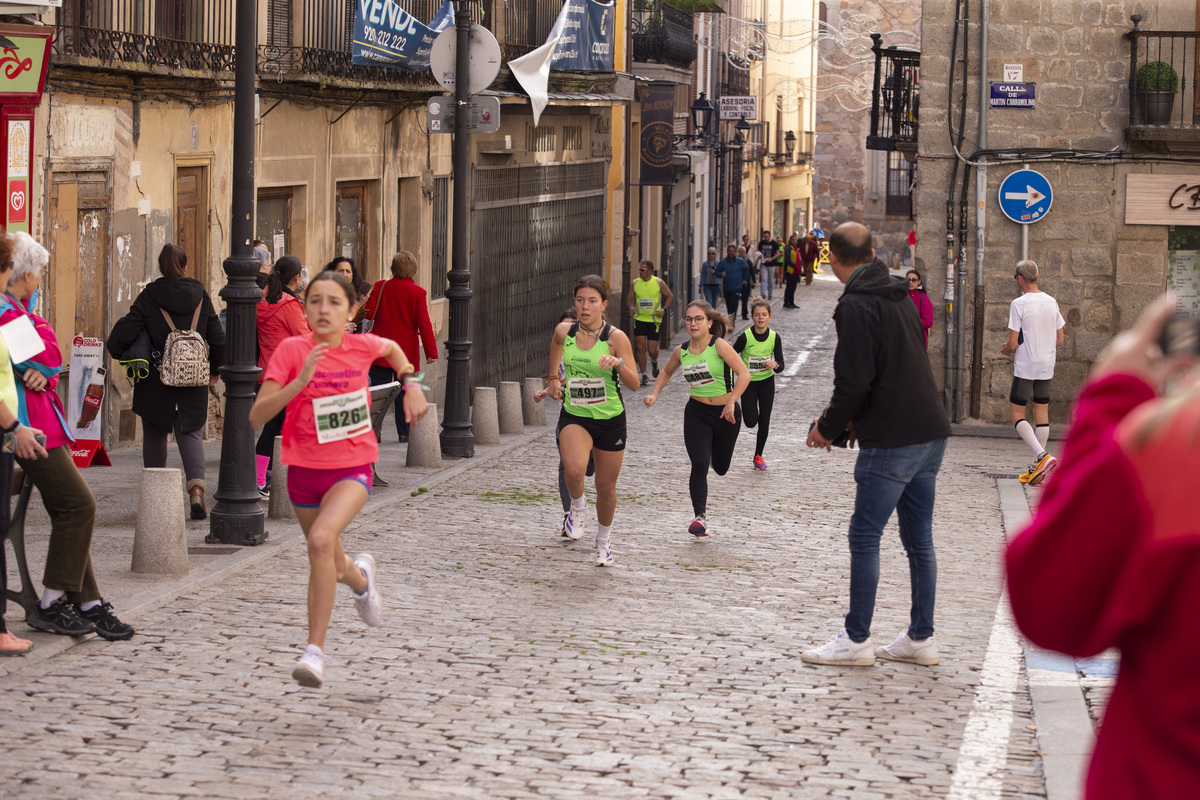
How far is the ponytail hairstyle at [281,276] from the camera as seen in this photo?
11023 millimetres

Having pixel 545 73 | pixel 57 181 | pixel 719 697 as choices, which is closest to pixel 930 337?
pixel 545 73

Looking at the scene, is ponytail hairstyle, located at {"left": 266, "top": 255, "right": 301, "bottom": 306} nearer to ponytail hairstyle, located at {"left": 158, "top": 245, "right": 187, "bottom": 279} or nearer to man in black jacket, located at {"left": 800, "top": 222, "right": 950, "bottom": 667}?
ponytail hairstyle, located at {"left": 158, "top": 245, "right": 187, "bottom": 279}

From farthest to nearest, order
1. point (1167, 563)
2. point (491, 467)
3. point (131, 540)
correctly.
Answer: point (491, 467) < point (131, 540) < point (1167, 563)

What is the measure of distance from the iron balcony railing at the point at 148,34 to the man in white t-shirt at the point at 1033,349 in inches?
303

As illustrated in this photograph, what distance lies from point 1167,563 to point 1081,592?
14cm

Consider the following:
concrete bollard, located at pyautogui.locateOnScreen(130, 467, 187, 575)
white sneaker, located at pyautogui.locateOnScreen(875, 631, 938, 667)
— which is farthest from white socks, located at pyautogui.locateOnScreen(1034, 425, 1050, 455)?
concrete bollard, located at pyautogui.locateOnScreen(130, 467, 187, 575)

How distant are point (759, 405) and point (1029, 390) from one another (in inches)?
98.4

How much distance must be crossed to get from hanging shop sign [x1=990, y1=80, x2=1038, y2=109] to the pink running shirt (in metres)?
13.5

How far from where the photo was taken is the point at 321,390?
6.30m

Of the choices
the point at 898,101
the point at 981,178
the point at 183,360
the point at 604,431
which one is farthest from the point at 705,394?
the point at 898,101

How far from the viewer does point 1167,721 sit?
221cm

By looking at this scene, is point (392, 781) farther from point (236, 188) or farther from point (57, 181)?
point (57, 181)

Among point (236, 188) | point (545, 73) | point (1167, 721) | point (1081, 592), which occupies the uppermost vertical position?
point (545, 73)

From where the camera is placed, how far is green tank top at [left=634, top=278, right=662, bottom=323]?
907 inches
